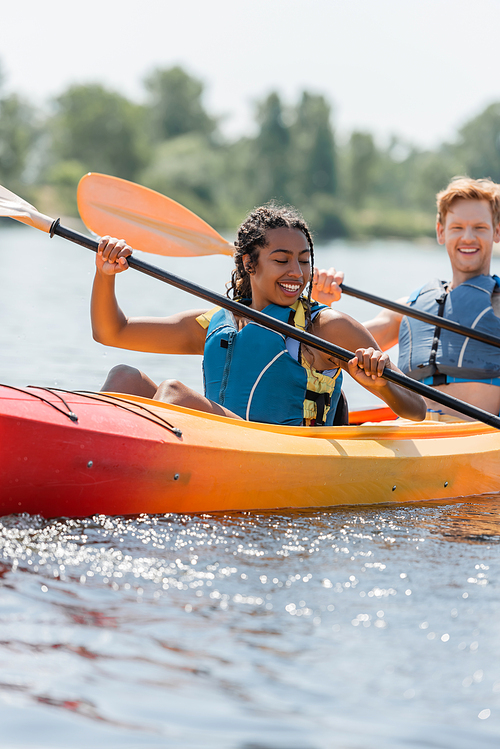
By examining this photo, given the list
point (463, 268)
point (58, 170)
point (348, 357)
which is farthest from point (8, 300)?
point (58, 170)

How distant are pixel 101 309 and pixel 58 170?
3790 centimetres

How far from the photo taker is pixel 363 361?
2945mm

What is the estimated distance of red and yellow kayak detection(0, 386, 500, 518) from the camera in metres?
2.61

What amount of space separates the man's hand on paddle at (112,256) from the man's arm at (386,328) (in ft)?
5.42

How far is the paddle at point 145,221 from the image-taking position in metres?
4.28

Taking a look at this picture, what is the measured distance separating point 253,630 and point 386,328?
2.66m

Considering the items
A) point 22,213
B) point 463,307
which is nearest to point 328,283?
point 463,307

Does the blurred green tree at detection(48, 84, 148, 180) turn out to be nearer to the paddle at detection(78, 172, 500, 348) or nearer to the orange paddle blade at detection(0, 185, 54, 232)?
the paddle at detection(78, 172, 500, 348)

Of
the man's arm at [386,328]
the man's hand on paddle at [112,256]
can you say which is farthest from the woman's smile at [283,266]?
the man's arm at [386,328]

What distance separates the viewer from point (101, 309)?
10.6 feet

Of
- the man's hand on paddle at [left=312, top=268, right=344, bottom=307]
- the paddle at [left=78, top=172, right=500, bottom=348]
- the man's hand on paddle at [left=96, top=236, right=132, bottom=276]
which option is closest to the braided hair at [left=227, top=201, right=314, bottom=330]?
the man's hand on paddle at [left=96, top=236, right=132, bottom=276]

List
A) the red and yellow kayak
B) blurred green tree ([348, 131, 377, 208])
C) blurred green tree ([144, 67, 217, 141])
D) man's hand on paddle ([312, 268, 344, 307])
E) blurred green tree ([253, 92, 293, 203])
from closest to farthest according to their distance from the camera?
the red and yellow kayak → man's hand on paddle ([312, 268, 344, 307]) → blurred green tree ([253, 92, 293, 203]) → blurred green tree ([348, 131, 377, 208]) → blurred green tree ([144, 67, 217, 141])

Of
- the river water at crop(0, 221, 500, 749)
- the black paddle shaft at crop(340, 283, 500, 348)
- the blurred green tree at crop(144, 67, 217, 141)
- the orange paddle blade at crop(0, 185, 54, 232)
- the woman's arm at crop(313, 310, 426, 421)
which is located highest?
the blurred green tree at crop(144, 67, 217, 141)

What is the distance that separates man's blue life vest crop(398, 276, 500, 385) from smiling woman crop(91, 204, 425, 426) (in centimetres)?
86
